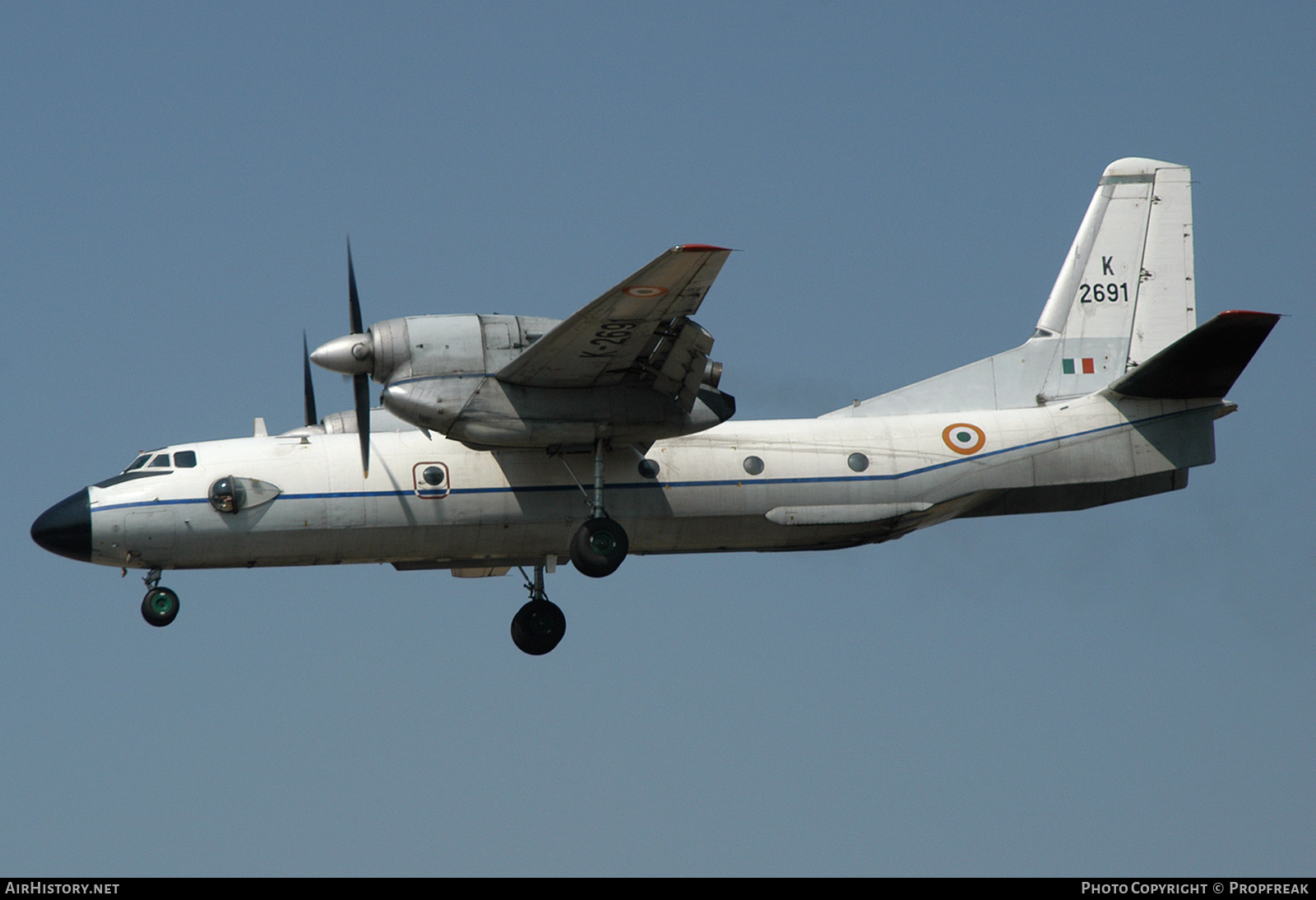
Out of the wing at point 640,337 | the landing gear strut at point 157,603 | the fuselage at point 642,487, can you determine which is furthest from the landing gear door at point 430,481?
the landing gear strut at point 157,603

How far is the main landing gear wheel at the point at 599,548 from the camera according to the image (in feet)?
72.2

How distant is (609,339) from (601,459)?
2260 millimetres

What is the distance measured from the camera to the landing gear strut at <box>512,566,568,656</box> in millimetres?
24938

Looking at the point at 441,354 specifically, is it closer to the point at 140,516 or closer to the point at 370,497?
the point at 370,497

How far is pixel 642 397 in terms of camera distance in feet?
71.4

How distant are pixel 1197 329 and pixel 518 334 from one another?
8.69 metres

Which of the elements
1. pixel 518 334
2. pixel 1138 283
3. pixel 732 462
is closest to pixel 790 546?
pixel 732 462

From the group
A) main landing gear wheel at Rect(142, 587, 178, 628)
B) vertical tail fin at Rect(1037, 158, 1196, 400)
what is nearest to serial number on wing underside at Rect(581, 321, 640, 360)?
main landing gear wheel at Rect(142, 587, 178, 628)

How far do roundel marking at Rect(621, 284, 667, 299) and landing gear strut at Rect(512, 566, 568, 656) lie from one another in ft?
21.3

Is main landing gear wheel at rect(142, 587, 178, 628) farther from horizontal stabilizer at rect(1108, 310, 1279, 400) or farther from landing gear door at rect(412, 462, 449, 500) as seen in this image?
horizontal stabilizer at rect(1108, 310, 1279, 400)

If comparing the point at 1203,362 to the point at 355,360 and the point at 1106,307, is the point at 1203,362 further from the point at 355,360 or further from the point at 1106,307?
the point at 355,360

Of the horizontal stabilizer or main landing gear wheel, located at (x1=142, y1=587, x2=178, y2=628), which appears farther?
main landing gear wheel, located at (x1=142, y1=587, x2=178, y2=628)

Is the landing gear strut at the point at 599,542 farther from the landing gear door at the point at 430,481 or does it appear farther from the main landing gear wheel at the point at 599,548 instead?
the landing gear door at the point at 430,481

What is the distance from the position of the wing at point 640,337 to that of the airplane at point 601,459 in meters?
0.04
